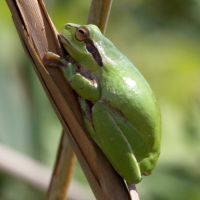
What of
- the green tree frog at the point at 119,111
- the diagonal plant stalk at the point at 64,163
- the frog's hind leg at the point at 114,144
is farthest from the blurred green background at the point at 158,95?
the frog's hind leg at the point at 114,144

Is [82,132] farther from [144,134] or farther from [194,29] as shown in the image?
[194,29]

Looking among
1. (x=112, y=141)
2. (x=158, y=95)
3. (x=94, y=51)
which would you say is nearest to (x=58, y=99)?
(x=112, y=141)

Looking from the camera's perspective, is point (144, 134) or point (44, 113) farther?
point (44, 113)

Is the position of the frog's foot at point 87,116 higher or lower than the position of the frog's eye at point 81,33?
lower

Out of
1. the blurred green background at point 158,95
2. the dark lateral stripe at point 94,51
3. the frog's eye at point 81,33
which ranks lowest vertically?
the blurred green background at point 158,95

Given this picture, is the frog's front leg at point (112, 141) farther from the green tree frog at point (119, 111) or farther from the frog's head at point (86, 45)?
the frog's head at point (86, 45)

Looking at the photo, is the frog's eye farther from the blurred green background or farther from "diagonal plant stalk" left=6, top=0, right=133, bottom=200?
Answer: the blurred green background

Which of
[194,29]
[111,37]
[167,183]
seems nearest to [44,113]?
[111,37]
